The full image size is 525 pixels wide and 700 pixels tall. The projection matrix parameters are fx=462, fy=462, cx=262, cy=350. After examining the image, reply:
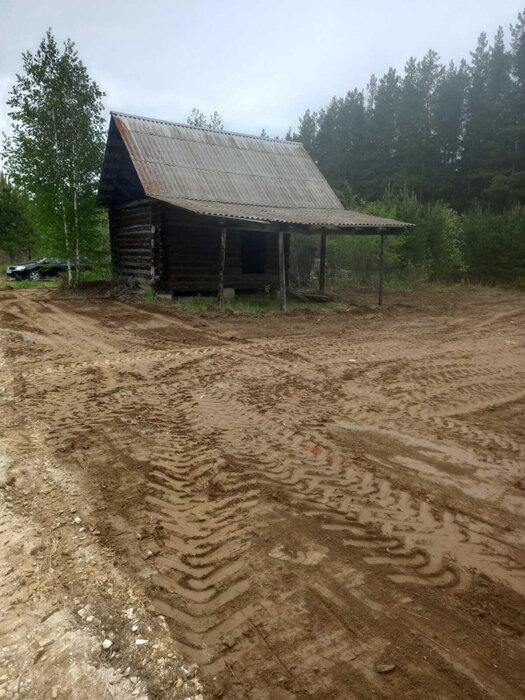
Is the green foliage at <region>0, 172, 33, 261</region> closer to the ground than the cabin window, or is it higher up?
higher up

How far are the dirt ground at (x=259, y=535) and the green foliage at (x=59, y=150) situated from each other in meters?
12.4

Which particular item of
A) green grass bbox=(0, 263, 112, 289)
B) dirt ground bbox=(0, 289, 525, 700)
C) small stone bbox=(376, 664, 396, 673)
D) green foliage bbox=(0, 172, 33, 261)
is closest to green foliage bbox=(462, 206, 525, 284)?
green grass bbox=(0, 263, 112, 289)

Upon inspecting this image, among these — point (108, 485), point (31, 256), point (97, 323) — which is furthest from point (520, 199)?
point (108, 485)

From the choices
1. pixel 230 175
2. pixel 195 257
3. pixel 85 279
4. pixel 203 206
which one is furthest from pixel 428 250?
pixel 85 279

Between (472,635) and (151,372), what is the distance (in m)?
5.76

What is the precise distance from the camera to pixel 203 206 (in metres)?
14.2

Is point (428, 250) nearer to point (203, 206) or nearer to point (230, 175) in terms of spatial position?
point (230, 175)

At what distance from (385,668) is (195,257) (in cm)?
1521

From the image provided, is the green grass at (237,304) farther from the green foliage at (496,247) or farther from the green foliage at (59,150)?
the green foliage at (496,247)

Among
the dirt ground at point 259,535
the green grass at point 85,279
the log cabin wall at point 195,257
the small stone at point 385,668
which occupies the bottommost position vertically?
the dirt ground at point 259,535

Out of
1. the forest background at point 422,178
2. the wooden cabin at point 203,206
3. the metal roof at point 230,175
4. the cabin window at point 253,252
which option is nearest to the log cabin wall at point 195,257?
the wooden cabin at point 203,206

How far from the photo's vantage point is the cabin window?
17781mm

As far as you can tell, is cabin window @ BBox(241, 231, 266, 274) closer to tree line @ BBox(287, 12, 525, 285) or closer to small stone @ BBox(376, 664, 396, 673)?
tree line @ BBox(287, 12, 525, 285)

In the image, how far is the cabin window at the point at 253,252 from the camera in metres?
17.8
